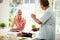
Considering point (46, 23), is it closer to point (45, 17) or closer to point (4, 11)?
point (45, 17)

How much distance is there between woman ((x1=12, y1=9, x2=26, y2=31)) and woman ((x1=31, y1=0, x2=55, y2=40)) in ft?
0.61

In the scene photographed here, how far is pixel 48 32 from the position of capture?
1.62 metres

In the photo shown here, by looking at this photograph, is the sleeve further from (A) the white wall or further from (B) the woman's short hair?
(A) the white wall

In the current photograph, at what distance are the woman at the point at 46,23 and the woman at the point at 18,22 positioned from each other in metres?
0.19

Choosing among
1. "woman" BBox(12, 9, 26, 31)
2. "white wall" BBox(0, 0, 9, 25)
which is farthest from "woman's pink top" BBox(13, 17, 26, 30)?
"white wall" BBox(0, 0, 9, 25)

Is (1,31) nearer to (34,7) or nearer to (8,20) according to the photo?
(8,20)

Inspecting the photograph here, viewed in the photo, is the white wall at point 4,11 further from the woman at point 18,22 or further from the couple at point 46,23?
the couple at point 46,23

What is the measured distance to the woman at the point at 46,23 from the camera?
1614 millimetres

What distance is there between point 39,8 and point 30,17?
14 cm

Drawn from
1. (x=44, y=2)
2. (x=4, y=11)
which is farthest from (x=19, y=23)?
(x=44, y=2)

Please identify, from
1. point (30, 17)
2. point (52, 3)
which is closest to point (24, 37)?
point (30, 17)

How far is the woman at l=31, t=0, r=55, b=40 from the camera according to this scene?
1.61m

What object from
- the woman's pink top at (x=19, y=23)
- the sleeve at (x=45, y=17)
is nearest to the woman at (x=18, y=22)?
the woman's pink top at (x=19, y=23)

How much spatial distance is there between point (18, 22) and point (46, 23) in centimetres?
32
